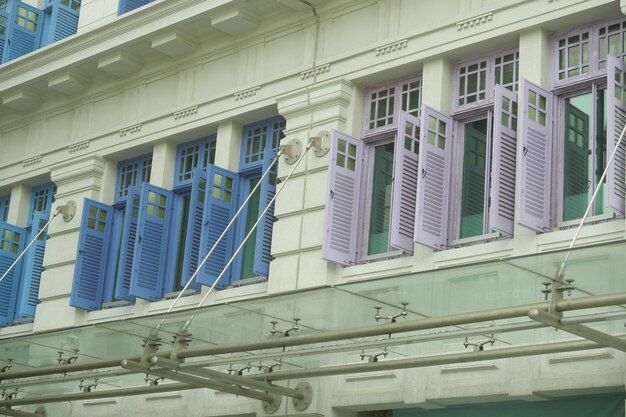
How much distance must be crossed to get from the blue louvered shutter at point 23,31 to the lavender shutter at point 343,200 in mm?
8774

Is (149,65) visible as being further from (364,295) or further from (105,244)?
(364,295)

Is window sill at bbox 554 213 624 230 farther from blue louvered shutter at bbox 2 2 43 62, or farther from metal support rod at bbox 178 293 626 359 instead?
blue louvered shutter at bbox 2 2 43 62

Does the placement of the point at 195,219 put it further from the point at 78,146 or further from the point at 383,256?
the point at 383,256

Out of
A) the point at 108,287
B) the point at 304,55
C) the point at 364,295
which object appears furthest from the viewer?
the point at 108,287

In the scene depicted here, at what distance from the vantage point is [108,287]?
19.8 meters

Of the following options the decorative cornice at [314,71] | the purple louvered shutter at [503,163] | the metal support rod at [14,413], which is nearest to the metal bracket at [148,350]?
the purple louvered shutter at [503,163]

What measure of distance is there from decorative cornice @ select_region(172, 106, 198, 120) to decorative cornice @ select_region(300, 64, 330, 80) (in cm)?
220

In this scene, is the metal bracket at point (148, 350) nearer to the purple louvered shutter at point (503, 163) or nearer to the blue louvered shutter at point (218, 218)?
the blue louvered shutter at point (218, 218)

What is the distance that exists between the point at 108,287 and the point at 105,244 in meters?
0.73

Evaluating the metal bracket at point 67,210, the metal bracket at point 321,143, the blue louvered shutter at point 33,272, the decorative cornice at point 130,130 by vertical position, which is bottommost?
the blue louvered shutter at point 33,272

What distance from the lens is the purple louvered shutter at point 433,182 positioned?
595 inches

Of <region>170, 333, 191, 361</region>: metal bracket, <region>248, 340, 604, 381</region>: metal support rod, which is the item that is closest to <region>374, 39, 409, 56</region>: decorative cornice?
<region>248, 340, 604, 381</region>: metal support rod

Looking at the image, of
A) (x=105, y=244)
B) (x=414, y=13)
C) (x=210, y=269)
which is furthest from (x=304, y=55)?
(x=105, y=244)

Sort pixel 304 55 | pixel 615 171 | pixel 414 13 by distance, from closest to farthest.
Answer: pixel 615 171 < pixel 414 13 < pixel 304 55
